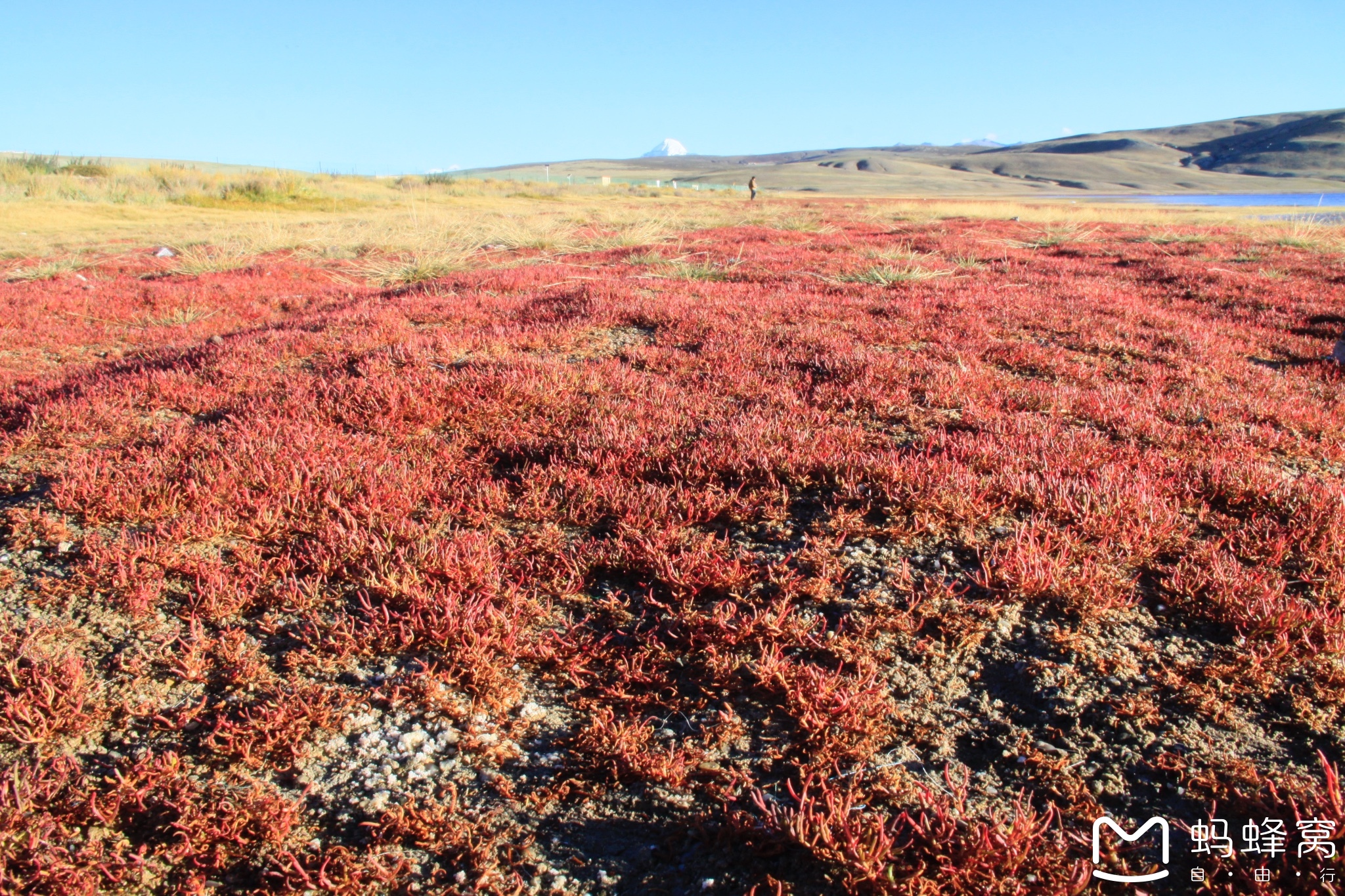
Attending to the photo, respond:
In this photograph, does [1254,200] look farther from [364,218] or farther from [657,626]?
[657,626]

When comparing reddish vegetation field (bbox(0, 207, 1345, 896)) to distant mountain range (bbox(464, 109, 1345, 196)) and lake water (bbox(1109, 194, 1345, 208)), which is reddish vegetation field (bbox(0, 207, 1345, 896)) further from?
distant mountain range (bbox(464, 109, 1345, 196))

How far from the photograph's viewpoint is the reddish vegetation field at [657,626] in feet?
7.59

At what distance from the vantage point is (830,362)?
265 inches

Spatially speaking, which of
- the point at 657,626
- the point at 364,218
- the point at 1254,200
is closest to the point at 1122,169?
the point at 1254,200

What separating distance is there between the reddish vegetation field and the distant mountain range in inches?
4163

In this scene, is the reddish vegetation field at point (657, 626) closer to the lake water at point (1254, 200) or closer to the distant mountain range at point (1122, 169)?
the lake water at point (1254, 200)

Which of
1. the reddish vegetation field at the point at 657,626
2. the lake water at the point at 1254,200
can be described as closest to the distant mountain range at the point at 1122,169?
the lake water at the point at 1254,200

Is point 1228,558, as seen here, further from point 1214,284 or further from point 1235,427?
point 1214,284

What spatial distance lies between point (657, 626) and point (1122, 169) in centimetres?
18171

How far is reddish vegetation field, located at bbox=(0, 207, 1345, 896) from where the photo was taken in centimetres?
231

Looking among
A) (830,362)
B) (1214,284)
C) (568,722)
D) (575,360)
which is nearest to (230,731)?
(568,722)

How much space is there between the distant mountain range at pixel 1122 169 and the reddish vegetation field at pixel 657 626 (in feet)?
347

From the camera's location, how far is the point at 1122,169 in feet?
485

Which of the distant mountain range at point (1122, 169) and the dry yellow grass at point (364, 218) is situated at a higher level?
the distant mountain range at point (1122, 169)
